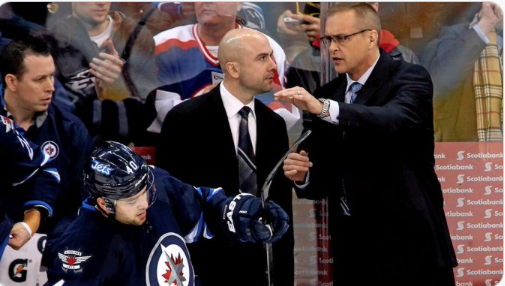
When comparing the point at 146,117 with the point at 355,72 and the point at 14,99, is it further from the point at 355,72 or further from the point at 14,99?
the point at 355,72

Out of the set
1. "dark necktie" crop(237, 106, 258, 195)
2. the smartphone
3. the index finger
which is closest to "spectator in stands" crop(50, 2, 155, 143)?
the index finger

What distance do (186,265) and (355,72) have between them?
3.56 feet

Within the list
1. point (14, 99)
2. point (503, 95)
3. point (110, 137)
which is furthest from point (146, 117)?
point (503, 95)

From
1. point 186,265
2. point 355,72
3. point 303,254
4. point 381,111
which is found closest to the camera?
point 186,265

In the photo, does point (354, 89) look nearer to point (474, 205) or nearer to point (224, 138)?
point (224, 138)

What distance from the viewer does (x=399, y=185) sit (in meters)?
3.11

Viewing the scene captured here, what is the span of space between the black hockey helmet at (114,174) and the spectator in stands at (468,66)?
4.76 feet

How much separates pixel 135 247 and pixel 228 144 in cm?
78

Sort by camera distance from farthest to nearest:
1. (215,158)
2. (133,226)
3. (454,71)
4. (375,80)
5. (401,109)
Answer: (454,71), (215,158), (375,80), (401,109), (133,226)

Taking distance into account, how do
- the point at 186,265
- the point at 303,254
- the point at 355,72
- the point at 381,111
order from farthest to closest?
the point at 303,254 < the point at 355,72 < the point at 381,111 < the point at 186,265

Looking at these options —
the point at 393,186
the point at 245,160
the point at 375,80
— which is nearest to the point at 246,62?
the point at 245,160

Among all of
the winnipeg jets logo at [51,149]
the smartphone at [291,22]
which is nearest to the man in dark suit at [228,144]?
the smartphone at [291,22]

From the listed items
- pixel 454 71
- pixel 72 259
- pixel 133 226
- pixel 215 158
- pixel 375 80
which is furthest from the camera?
pixel 454 71

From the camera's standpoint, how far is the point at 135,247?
102 inches
